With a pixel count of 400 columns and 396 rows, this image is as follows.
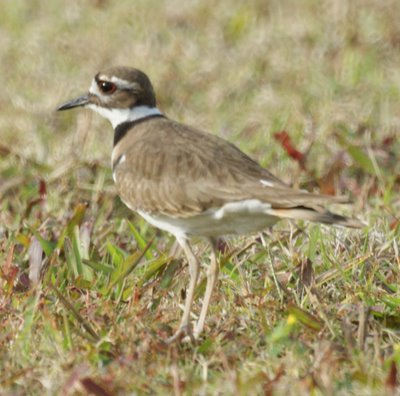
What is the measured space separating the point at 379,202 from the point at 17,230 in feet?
6.42

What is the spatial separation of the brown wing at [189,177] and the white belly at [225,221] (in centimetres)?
3

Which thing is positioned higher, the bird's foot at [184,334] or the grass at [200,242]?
the bird's foot at [184,334]

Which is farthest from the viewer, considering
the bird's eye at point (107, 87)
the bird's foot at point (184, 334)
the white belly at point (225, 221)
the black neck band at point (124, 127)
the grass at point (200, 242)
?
the bird's eye at point (107, 87)

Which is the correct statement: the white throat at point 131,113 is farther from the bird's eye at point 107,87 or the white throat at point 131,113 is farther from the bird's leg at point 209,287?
the bird's leg at point 209,287

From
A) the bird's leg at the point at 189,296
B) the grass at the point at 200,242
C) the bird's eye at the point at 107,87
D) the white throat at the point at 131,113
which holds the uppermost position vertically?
the bird's eye at the point at 107,87

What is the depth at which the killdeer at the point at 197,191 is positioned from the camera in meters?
4.45

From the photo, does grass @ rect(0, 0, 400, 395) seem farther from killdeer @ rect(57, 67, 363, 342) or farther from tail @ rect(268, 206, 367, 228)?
tail @ rect(268, 206, 367, 228)

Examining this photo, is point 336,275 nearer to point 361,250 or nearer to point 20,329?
point 361,250

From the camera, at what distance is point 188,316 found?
4559 mm

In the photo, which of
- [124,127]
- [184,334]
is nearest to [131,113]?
[124,127]

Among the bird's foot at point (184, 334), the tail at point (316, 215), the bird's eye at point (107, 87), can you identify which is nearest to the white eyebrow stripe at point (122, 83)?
the bird's eye at point (107, 87)

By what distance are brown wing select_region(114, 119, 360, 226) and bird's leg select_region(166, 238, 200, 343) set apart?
225 mm

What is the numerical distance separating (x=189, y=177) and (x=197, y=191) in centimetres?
11

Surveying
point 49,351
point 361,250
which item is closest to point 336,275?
point 361,250
